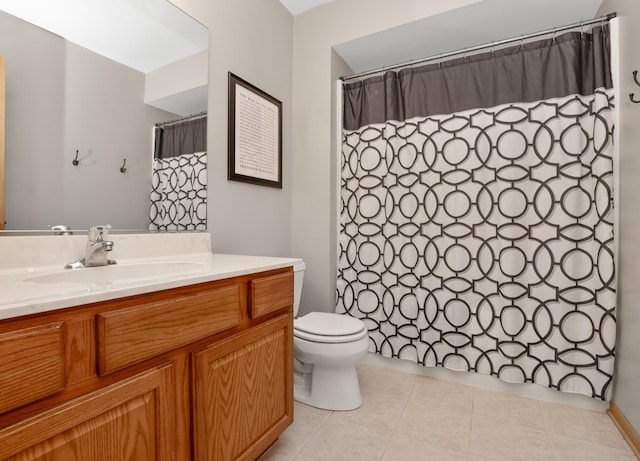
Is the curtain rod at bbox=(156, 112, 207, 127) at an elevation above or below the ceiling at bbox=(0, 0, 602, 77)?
below

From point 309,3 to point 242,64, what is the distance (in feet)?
2.64

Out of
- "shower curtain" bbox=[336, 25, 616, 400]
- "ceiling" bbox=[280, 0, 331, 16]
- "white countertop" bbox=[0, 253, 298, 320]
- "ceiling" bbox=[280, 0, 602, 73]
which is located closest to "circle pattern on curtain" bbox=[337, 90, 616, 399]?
"shower curtain" bbox=[336, 25, 616, 400]

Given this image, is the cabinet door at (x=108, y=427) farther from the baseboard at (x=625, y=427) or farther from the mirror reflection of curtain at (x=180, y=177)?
the baseboard at (x=625, y=427)

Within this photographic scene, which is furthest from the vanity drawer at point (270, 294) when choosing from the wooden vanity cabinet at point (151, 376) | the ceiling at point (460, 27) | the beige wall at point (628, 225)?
the ceiling at point (460, 27)

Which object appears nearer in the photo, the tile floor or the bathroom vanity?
the bathroom vanity

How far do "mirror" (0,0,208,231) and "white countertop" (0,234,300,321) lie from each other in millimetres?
90

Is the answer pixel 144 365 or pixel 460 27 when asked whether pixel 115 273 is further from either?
pixel 460 27

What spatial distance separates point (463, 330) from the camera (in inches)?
76.0

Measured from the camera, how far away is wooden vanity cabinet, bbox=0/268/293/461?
610 millimetres

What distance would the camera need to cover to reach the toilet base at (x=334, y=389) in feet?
5.59

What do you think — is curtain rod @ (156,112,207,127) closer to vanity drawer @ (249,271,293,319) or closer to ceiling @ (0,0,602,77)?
ceiling @ (0,0,602,77)

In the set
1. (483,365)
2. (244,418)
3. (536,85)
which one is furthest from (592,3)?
(244,418)

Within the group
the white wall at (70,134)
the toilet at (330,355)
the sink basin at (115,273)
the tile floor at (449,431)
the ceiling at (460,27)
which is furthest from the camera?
the ceiling at (460,27)

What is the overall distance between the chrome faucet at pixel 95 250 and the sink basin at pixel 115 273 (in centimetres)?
3
